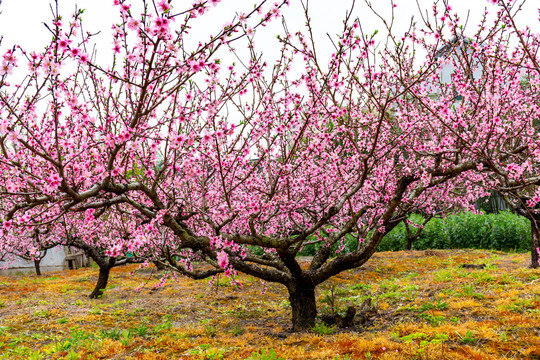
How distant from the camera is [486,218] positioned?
1444 cm

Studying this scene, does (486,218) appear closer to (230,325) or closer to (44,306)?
(230,325)

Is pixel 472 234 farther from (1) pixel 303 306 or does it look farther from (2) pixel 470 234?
(1) pixel 303 306

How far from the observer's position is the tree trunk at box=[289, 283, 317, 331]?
6016 mm

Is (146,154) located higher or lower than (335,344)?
higher

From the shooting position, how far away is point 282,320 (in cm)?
690

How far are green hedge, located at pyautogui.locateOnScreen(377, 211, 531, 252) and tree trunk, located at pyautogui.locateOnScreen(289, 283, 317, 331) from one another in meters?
10.5

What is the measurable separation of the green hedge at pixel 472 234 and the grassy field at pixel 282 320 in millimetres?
3083

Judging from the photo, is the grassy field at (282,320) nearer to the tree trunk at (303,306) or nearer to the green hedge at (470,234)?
the tree trunk at (303,306)

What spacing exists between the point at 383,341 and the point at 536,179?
270 centimetres

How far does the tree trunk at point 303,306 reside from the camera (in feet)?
19.7

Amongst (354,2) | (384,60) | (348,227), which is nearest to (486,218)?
(384,60)

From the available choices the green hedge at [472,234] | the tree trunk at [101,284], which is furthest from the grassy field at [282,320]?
the green hedge at [472,234]

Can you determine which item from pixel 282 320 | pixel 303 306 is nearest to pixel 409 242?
pixel 282 320

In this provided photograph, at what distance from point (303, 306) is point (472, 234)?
10.9m
